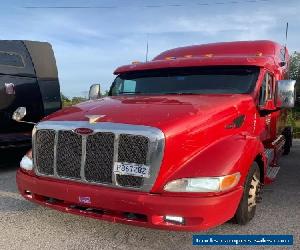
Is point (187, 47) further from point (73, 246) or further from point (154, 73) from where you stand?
point (73, 246)

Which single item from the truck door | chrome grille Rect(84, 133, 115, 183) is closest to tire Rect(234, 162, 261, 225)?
the truck door

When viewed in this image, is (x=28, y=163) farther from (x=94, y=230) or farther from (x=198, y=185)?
(x=198, y=185)

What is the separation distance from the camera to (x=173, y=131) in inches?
164

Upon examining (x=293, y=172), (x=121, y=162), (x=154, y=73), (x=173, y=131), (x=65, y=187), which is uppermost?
(x=154, y=73)

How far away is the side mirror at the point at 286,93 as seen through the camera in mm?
5711

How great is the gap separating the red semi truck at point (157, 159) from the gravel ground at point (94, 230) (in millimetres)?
295

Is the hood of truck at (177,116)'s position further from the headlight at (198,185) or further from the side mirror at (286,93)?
the side mirror at (286,93)

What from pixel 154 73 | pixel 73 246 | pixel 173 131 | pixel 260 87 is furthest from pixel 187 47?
pixel 73 246

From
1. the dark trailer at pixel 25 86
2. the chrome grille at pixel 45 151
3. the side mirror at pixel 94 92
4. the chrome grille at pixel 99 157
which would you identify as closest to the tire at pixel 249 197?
the chrome grille at pixel 99 157

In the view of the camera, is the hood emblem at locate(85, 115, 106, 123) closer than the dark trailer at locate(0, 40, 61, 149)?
Yes

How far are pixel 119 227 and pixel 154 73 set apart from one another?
233cm

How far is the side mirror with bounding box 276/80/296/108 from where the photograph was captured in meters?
5.71

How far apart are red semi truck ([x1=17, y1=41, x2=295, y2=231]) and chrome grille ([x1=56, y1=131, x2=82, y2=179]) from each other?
0.01 metres

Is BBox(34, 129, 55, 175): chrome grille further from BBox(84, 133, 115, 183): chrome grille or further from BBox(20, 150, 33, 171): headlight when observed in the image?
BBox(84, 133, 115, 183): chrome grille
